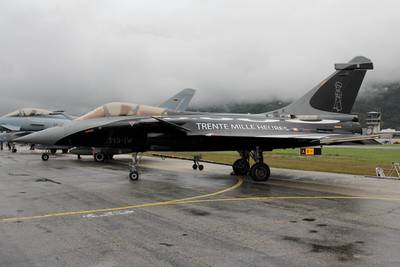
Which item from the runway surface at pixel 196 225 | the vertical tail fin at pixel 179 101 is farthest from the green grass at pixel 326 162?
the runway surface at pixel 196 225

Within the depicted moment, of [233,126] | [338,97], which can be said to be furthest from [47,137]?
[338,97]

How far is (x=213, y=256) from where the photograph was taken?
15.4 ft

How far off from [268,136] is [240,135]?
969 mm

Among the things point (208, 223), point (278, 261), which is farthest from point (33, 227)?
point (278, 261)

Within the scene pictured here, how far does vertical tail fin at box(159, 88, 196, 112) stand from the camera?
3231 cm

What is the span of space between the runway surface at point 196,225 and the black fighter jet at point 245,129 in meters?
1.94

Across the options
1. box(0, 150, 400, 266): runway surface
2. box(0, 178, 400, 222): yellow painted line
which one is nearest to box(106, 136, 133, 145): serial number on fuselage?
box(0, 150, 400, 266): runway surface

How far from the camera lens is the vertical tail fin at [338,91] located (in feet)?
47.2

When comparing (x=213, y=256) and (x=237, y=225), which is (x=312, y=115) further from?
(x=213, y=256)

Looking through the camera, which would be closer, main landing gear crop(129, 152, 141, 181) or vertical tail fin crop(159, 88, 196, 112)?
main landing gear crop(129, 152, 141, 181)

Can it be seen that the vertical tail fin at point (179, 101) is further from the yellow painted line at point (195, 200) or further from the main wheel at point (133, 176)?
the yellow painted line at point (195, 200)

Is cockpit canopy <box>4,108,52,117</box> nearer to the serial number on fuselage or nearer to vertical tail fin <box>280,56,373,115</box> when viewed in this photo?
the serial number on fuselage

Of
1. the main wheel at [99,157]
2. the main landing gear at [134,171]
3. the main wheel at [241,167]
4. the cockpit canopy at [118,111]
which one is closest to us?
the main landing gear at [134,171]

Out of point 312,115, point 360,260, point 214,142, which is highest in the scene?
point 312,115
